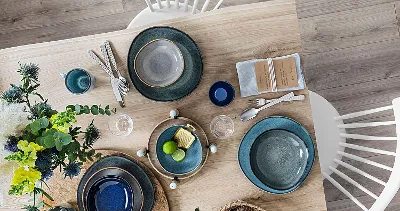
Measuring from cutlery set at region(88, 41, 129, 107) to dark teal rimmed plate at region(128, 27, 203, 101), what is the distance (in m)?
0.03

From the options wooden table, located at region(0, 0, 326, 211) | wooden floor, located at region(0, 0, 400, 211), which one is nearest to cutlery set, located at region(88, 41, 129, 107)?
wooden table, located at region(0, 0, 326, 211)

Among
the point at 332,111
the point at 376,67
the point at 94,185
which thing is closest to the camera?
the point at 94,185

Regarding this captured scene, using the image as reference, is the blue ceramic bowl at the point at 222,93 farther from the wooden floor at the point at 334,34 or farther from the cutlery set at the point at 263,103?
the wooden floor at the point at 334,34

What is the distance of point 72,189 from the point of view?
1.40 meters

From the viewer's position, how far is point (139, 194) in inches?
53.6

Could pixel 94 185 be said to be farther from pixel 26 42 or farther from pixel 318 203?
pixel 26 42

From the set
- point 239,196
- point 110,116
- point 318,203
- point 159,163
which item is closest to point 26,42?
point 110,116

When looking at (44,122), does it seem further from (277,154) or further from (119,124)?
(277,154)

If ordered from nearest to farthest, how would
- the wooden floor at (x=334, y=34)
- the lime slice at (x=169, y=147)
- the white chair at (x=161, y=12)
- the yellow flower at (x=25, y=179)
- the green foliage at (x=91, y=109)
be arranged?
the yellow flower at (x=25, y=179) → the green foliage at (x=91, y=109) → the lime slice at (x=169, y=147) → the white chair at (x=161, y=12) → the wooden floor at (x=334, y=34)

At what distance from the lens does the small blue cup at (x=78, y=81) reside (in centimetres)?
138

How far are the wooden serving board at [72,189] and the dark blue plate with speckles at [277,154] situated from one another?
0.25m

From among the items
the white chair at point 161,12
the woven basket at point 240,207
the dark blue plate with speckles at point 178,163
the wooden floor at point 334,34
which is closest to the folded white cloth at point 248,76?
the dark blue plate with speckles at point 178,163

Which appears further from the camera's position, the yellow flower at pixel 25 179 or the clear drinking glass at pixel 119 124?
the clear drinking glass at pixel 119 124

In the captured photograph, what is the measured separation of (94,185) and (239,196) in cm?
42
